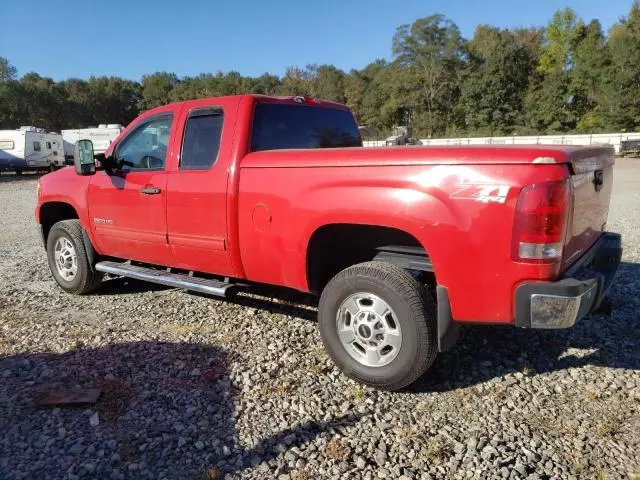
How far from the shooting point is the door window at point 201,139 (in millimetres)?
4301

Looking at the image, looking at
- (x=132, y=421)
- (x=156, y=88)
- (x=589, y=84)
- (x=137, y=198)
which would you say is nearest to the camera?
(x=132, y=421)

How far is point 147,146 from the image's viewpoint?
4.92m

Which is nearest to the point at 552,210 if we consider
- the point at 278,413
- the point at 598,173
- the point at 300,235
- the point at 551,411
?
the point at 598,173

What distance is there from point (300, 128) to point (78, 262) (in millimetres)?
2881

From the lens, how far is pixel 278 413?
10.6ft

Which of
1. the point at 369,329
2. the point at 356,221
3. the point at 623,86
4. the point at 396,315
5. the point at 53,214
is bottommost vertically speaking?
the point at 369,329

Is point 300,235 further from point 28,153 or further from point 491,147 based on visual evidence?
point 28,153

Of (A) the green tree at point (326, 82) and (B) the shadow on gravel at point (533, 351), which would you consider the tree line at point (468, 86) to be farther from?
(B) the shadow on gravel at point (533, 351)

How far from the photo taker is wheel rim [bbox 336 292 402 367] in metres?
3.42

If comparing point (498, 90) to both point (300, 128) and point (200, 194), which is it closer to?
point (300, 128)

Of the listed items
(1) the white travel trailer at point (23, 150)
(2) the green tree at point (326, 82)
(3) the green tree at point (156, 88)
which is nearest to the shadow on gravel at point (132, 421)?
(1) the white travel trailer at point (23, 150)

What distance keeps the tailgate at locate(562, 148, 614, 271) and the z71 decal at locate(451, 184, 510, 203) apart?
0.43 metres

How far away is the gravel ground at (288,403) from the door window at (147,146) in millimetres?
1453

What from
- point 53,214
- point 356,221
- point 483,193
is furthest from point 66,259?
point 483,193
